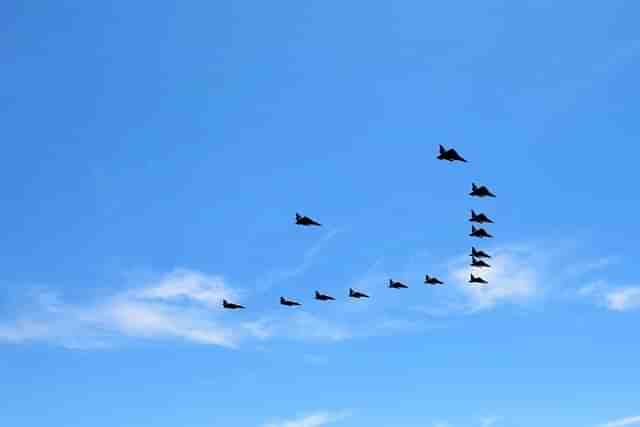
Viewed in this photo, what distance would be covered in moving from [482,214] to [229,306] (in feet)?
183

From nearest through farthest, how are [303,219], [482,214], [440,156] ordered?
[440,156] → [303,219] → [482,214]

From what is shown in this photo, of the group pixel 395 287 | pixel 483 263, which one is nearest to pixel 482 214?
pixel 483 263

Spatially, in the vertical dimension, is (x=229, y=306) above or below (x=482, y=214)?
below

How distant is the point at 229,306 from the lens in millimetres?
170500

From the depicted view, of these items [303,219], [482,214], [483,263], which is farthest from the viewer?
[483,263]

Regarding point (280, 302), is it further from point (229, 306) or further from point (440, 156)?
point (440, 156)

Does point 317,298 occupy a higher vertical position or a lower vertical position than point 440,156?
lower

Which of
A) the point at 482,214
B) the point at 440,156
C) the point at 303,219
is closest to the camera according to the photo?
the point at 440,156

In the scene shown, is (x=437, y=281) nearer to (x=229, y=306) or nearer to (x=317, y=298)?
(x=317, y=298)

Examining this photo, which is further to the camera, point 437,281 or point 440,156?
point 437,281

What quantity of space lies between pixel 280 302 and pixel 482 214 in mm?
46837

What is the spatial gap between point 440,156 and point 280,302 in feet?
171

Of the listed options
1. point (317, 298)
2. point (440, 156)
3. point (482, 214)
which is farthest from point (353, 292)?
point (440, 156)

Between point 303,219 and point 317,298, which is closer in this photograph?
point 303,219
